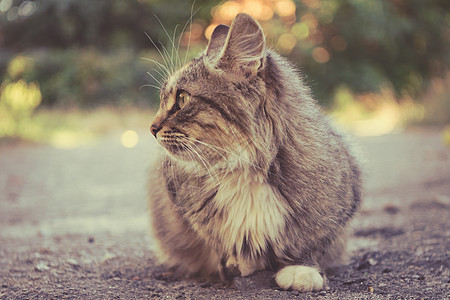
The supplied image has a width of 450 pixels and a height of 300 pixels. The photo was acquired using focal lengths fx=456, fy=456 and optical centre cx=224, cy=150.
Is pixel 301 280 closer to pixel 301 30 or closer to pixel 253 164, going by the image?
pixel 253 164

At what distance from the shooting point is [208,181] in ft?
7.32

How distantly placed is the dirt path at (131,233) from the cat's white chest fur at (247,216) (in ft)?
0.49

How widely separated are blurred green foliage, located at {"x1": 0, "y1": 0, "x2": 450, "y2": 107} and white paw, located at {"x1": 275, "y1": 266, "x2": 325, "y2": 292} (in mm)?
10687

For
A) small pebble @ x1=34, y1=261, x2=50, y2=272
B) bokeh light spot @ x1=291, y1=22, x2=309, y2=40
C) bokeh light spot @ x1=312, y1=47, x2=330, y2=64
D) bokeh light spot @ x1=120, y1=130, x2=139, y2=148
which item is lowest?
bokeh light spot @ x1=120, y1=130, x2=139, y2=148

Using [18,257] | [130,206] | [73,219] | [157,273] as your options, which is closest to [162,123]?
[157,273]

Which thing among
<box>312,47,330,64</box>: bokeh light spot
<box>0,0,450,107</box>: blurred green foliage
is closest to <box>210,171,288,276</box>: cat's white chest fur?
<box>0,0,450,107</box>: blurred green foliage

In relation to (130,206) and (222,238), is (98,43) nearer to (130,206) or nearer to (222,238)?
(130,206)

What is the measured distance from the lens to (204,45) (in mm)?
12438

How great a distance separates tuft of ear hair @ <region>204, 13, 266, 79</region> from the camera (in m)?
2.10

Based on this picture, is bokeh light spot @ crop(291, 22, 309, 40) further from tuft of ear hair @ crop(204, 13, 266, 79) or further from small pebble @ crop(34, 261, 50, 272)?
small pebble @ crop(34, 261, 50, 272)

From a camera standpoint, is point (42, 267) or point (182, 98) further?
point (42, 267)

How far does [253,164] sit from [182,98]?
0.52m

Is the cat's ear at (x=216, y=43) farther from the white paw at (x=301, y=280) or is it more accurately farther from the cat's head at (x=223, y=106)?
the white paw at (x=301, y=280)

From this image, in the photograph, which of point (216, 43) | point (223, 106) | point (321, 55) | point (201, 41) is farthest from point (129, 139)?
point (321, 55)
